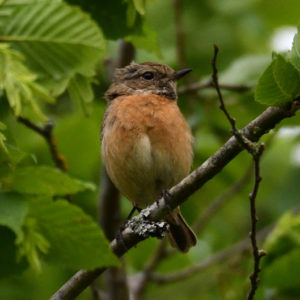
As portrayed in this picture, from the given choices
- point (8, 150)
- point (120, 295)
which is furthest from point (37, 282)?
point (8, 150)

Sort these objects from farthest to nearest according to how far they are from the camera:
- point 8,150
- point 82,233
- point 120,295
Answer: point 120,295 → point 82,233 → point 8,150

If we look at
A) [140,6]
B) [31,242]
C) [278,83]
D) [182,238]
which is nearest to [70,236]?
[31,242]

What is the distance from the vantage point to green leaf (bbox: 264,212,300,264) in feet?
18.6

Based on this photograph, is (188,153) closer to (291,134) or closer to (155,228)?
(155,228)

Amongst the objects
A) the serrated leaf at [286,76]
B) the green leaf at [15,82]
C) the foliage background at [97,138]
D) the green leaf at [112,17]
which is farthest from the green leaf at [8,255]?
the serrated leaf at [286,76]

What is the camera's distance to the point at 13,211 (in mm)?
4406

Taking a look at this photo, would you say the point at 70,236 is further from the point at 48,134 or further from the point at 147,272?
the point at 147,272

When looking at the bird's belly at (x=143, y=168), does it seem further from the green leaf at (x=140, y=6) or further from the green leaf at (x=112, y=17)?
the green leaf at (x=140, y=6)

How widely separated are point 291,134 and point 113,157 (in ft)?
12.5

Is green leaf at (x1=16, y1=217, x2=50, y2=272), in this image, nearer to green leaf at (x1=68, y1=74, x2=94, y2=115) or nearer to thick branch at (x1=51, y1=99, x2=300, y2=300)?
thick branch at (x1=51, y1=99, x2=300, y2=300)

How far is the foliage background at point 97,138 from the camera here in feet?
15.6

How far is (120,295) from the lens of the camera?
738 cm

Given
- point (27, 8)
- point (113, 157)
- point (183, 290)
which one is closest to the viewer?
point (27, 8)

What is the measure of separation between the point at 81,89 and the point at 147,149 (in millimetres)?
1011
